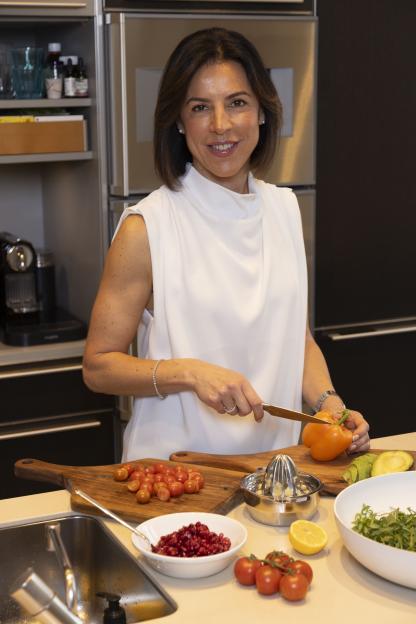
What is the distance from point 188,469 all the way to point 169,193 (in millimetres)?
642

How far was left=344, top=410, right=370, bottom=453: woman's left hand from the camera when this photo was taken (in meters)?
1.89

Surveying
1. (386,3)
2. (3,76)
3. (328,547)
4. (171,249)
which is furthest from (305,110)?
(328,547)

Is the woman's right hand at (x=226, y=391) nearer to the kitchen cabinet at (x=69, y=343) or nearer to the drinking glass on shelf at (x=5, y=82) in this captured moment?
the kitchen cabinet at (x=69, y=343)

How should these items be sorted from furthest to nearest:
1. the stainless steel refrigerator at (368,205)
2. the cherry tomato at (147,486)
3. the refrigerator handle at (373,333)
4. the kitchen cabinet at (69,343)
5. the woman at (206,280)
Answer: the refrigerator handle at (373,333) → the stainless steel refrigerator at (368,205) → the kitchen cabinet at (69,343) → the woman at (206,280) → the cherry tomato at (147,486)

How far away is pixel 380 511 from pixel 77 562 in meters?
0.53

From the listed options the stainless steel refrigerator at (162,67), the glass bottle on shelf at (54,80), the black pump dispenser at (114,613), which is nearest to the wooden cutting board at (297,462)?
the black pump dispenser at (114,613)

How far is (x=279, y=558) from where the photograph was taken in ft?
4.66

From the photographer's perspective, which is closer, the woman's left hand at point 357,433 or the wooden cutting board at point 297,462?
the wooden cutting board at point 297,462

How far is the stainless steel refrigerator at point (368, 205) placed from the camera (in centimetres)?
304

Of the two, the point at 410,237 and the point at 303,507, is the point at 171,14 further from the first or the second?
the point at 303,507

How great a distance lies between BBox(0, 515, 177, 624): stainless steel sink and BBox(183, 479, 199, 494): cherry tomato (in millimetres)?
161

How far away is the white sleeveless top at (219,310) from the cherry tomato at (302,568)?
26.1 inches

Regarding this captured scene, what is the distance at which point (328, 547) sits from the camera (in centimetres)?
154

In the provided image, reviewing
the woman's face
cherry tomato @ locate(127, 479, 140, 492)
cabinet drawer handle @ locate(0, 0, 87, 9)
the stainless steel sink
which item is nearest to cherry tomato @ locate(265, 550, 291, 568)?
the stainless steel sink
